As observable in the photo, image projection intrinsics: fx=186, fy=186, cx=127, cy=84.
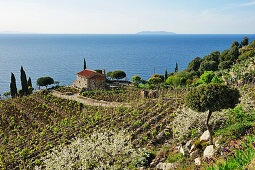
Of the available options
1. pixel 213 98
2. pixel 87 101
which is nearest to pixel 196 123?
pixel 213 98

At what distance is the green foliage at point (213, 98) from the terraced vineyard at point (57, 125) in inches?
224

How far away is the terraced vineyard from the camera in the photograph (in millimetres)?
15523

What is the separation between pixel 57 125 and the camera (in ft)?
74.4

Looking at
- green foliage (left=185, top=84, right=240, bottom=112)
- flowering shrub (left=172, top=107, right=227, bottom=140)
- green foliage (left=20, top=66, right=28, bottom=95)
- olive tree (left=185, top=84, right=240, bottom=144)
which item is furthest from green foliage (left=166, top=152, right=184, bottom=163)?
green foliage (left=20, top=66, right=28, bottom=95)

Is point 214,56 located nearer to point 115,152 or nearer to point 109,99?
point 109,99

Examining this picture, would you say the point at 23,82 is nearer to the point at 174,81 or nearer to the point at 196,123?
the point at 174,81

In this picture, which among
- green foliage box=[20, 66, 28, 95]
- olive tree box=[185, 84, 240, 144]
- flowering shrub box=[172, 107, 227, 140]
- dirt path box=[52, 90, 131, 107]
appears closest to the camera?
olive tree box=[185, 84, 240, 144]

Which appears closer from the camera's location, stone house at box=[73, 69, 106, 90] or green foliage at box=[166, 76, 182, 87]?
green foliage at box=[166, 76, 182, 87]

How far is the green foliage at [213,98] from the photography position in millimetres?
9516

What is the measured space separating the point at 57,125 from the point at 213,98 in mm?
18944

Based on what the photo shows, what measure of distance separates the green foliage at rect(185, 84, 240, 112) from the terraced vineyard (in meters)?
5.70

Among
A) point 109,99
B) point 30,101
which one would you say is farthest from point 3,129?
point 109,99

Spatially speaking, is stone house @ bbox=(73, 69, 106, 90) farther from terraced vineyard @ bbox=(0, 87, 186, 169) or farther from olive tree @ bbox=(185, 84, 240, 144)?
olive tree @ bbox=(185, 84, 240, 144)

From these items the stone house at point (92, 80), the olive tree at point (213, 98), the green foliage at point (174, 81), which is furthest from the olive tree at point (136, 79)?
the olive tree at point (213, 98)
